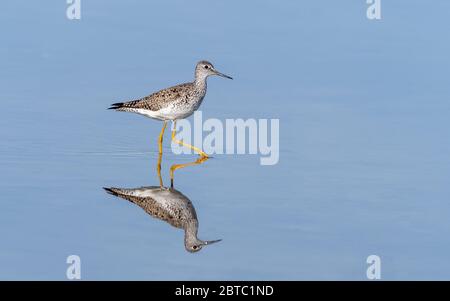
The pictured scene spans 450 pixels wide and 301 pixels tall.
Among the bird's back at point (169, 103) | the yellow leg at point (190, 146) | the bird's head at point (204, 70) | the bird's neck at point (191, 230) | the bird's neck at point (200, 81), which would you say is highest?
the bird's head at point (204, 70)

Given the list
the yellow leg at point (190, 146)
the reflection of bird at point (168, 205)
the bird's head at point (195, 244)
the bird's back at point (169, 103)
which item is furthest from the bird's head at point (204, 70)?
the bird's head at point (195, 244)

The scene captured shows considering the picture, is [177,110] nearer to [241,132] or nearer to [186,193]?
[241,132]

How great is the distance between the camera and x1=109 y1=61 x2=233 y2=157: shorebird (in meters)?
17.5

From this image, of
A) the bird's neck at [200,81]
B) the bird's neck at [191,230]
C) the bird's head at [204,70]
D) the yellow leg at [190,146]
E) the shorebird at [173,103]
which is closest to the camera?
the bird's neck at [191,230]

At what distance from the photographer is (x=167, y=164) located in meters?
16.3

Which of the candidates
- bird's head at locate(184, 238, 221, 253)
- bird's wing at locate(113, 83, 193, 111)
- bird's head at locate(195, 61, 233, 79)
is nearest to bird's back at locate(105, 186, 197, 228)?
bird's head at locate(184, 238, 221, 253)

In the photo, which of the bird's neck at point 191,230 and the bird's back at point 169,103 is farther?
the bird's back at point 169,103

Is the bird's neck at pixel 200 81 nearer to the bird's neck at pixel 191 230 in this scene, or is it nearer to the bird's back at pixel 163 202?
the bird's back at pixel 163 202

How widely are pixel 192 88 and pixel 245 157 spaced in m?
1.77

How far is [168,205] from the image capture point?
1412cm

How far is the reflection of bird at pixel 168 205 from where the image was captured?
43.5ft

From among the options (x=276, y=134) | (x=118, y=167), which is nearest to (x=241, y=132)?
(x=276, y=134)

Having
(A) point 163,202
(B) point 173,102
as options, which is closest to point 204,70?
(B) point 173,102

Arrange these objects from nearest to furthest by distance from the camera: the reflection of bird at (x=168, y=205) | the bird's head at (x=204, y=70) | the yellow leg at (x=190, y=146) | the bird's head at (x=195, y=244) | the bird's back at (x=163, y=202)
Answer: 1. the bird's head at (x=195, y=244)
2. the reflection of bird at (x=168, y=205)
3. the bird's back at (x=163, y=202)
4. the yellow leg at (x=190, y=146)
5. the bird's head at (x=204, y=70)
